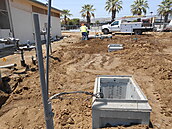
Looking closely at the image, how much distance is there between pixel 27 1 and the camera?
11477mm

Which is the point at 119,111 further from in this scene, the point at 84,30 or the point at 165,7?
the point at 165,7

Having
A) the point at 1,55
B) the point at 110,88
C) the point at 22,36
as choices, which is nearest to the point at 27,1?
the point at 22,36

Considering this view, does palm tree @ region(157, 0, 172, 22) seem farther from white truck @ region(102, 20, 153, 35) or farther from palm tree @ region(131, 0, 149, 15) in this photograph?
white truck @ region(102, 20, 153, 35)

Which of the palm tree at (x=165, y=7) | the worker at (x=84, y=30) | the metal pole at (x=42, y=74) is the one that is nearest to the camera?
the metal pole at (x=42, y=74)

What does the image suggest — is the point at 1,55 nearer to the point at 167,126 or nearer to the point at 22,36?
the point at 22,36

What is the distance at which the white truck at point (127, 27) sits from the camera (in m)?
18.8

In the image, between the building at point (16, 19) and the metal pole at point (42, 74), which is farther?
the building at point (16, 19)

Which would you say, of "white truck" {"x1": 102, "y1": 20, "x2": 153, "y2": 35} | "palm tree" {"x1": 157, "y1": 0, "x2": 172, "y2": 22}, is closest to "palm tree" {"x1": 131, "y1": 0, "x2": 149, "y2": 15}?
"palm tree" {"x1": 157, "y1": 0, "x2": 172, "y2": 22}

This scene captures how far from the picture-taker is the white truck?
1875 centimetres

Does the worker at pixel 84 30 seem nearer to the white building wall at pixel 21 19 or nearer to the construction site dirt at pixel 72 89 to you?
the white building wall at pixel 21 19

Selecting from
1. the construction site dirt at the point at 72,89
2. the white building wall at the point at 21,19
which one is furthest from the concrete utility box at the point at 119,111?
the white building wall at the point at 21,19

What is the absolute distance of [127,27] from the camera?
1964cm

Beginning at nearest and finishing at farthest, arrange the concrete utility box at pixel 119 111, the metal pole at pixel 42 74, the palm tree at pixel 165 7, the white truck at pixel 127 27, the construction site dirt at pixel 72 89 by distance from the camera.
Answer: the metal pole at pixel 42 74
the concrete utility box at pixel 119 111
the construction site dirt at pixel 72 89
the white truck at pixel 127 27
the palm tree at pixel 165 7

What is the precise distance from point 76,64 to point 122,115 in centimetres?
487
